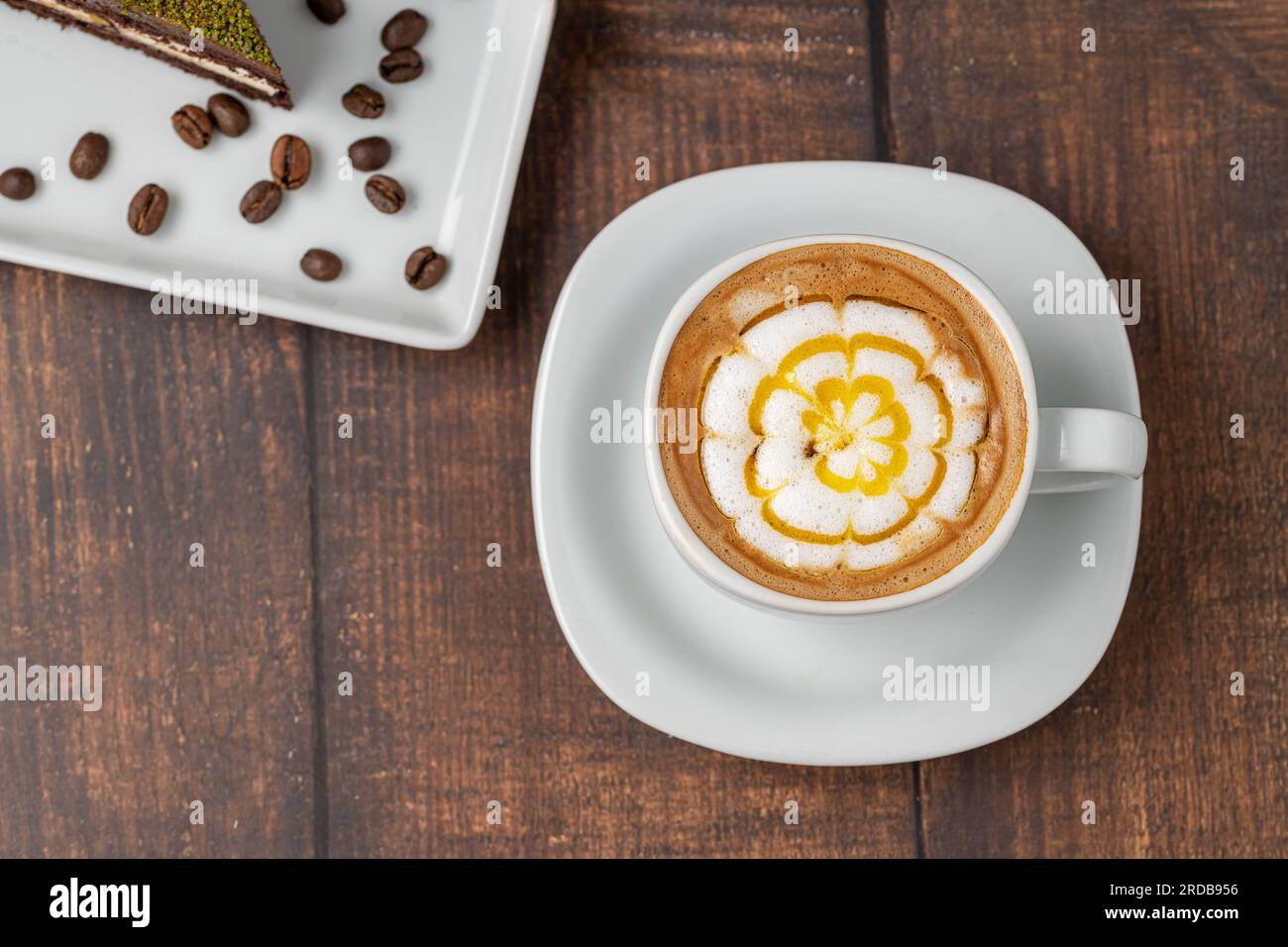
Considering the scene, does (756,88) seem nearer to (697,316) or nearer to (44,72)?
(697,316)

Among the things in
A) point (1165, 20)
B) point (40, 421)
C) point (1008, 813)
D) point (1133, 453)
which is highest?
point (1165, 20)

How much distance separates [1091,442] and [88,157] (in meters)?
1.09

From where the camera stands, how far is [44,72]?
128cm

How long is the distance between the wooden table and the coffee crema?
0.33 m

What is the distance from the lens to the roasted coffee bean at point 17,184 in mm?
1247

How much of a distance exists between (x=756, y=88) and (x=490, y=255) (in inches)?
14.7

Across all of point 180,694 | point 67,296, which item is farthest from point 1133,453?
point 67,296

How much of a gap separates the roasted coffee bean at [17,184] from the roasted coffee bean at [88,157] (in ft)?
0.16

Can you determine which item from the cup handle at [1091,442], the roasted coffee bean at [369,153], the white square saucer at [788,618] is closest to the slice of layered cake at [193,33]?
the roasted coffee bean at [369,153]

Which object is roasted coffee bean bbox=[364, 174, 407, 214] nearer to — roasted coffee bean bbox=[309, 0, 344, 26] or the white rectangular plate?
the white rectangular plate

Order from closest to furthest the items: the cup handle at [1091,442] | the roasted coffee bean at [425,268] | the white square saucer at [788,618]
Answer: the cup handle at [1091,442] → the white square saucer at [788,618] → the roasted coffee bean at [425,268]

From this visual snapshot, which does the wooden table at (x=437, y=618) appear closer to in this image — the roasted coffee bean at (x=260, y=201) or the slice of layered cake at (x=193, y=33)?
the roasted coffee bean at (x=260, y=201)

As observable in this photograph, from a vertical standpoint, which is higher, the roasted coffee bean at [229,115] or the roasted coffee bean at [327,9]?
the roasted coffee bean at [327,9]

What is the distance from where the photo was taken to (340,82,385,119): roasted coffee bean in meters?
1.27
